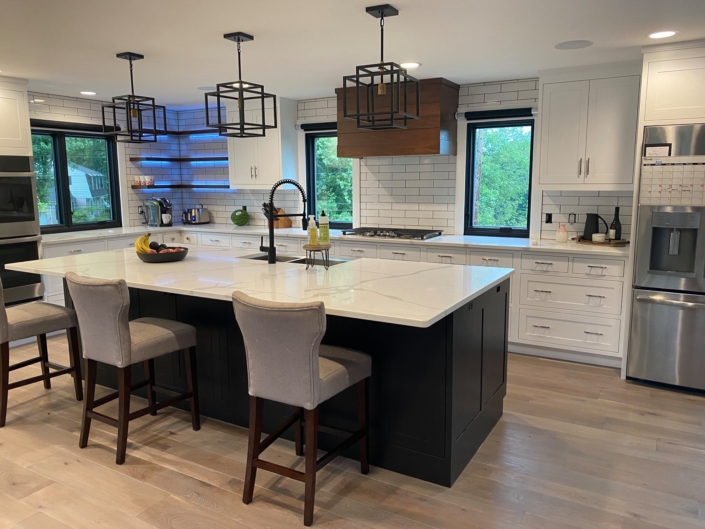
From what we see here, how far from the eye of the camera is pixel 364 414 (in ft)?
8.55

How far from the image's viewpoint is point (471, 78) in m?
4.75

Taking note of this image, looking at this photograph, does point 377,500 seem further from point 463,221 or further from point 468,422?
point 463,221

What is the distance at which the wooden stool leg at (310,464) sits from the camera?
227 cm

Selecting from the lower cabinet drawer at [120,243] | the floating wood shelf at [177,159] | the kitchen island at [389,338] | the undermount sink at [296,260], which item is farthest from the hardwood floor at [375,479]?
the floating wood shelf at [177,159]

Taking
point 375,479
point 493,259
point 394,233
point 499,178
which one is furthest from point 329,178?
point 375,479

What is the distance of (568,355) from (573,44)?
2.35 metres

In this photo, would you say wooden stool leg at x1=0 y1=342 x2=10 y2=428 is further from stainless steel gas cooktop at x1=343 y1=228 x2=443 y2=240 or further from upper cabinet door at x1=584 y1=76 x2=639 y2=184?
upper cabinet door at x1=584 y1=76 x2=639 y2=184

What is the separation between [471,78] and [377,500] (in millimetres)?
3657

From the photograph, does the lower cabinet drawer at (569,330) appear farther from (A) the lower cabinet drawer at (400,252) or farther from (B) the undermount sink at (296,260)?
(B) the undermount sink at (296,260)

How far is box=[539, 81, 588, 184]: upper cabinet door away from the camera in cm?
430

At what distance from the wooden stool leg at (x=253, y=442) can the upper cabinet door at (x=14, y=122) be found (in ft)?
12.4

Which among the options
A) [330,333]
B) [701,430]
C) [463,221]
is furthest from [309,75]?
[701,430]

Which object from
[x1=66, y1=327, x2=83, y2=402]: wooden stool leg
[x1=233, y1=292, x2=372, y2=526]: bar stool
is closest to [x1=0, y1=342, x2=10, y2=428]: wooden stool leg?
[x1=66, y1=327, x2=83, y2=402]: wooden stool leg

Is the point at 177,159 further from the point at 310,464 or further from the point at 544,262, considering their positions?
the point at 310,464
